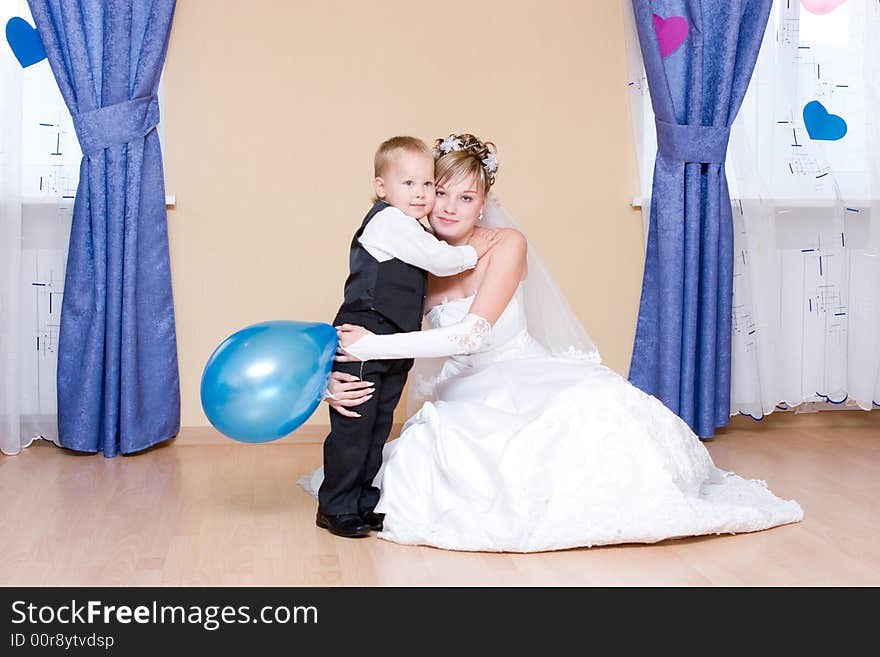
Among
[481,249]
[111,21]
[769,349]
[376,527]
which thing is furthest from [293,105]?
[769,349]

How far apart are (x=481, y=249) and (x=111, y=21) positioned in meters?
1.66

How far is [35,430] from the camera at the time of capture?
12.5ft

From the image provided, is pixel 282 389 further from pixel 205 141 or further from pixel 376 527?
pixel 205 141

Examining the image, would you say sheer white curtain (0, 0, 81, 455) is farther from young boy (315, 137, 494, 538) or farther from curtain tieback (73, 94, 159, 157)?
young boy (315, 137, 494, 538)

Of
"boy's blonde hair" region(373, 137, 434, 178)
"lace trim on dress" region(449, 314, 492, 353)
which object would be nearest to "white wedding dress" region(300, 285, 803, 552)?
"lace trim on dress" region(449, 314, 492, 353)

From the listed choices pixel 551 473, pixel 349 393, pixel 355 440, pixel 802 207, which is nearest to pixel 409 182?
pixel 349 393

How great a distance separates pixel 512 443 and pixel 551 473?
128 mm

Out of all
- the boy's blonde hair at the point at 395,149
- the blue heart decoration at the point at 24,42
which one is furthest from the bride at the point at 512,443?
the blue heart decoration at the point at 24,42

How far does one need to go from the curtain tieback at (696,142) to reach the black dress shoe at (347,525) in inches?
78.8

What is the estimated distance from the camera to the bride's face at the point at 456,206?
3.00 metres

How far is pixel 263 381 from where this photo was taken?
2545 mm

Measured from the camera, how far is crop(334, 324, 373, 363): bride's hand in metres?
2.76

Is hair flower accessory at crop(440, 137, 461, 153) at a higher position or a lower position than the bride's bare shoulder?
higher

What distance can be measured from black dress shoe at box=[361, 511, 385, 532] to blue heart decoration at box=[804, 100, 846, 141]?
95.3 inches
